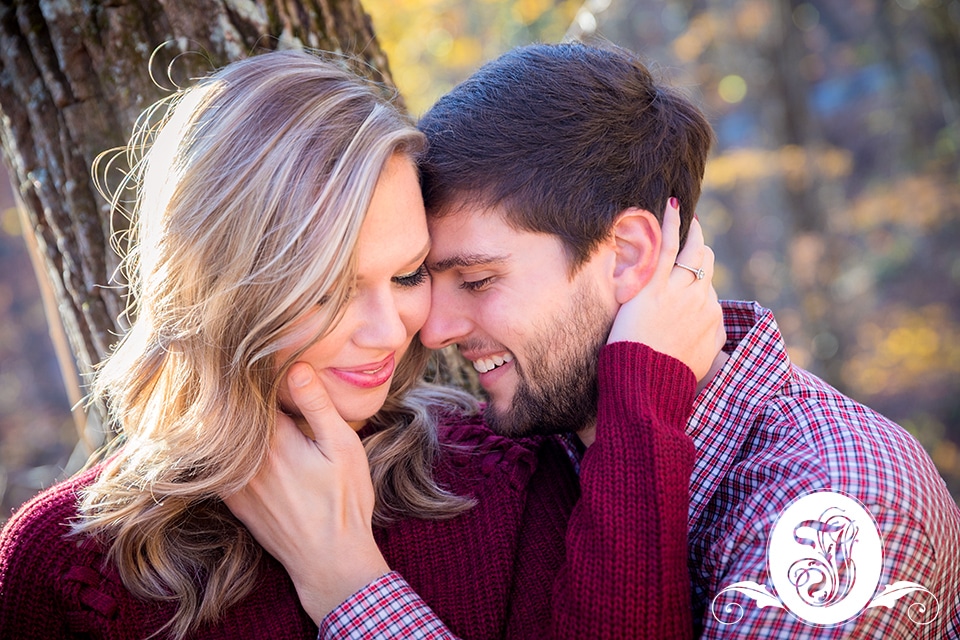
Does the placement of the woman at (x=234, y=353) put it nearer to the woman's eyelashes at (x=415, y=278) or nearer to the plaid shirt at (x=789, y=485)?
the woman's eyelashes at (x=415, y=278)

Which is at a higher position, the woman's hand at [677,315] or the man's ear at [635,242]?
the man's ear at [635,242]

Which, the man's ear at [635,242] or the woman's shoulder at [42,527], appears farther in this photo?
the man's ear at [635,242]

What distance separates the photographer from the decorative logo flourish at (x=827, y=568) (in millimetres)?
1791

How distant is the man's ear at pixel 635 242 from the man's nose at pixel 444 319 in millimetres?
436

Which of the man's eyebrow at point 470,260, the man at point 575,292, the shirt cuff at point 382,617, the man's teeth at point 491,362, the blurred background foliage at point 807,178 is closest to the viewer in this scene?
the shirt cuff at point 382,617

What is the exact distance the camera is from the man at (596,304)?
195 centimetres

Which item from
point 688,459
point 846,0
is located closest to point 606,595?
point 688,459

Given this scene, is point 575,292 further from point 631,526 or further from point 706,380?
point 631,526

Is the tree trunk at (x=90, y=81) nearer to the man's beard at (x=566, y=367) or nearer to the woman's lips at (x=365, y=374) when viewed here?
the woman's lips at (x=365, y=374)

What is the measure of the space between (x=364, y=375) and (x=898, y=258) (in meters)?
14.2

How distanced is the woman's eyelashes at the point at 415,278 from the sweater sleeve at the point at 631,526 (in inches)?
23.2

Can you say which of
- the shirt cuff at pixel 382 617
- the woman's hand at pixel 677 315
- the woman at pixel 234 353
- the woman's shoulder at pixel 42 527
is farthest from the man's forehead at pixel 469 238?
the woman's shoulder at pixel 42 527

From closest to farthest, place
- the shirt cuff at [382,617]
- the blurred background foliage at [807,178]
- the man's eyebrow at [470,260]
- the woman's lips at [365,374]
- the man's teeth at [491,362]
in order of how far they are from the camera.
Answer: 1. the shirt cuff at [382,617]
2. the woman's lips at [365,374]
3. the man's eyebrow at [470,260]
4. the man's teeth at [491,362]
5. the blurred background foliage at [807,178]

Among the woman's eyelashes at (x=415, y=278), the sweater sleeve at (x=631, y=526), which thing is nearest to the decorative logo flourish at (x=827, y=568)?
the sweater sleeve at (x=631, y=526)
